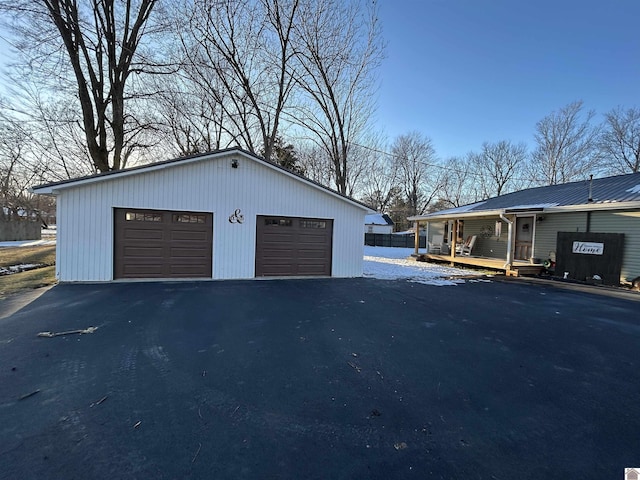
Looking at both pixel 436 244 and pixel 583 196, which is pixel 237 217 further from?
pixel 583 196

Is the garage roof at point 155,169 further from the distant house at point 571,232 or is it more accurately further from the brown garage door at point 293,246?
the distant house at point 571,232

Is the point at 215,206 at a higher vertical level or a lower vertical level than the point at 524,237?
higher

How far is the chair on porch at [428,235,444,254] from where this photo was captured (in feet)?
53.7

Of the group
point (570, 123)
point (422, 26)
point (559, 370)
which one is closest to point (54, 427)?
point (559, 370)

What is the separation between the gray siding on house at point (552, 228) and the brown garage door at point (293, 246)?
26.4 feet

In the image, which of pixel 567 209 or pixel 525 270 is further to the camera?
pixel 525 270

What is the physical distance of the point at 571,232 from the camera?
1014 centimetres

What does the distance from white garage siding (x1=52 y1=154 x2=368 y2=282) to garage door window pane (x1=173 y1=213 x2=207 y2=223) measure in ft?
0.64

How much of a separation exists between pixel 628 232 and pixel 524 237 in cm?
355

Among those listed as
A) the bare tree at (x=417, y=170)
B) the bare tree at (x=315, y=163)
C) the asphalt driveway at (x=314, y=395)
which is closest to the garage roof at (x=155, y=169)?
the asphalt driveway at (x=314, y=395)

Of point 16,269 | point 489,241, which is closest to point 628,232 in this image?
point 489,241

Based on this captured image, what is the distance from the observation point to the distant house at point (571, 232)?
29.5 feet

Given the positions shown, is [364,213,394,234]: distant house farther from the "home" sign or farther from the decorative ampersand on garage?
the decorative ampersand on garage

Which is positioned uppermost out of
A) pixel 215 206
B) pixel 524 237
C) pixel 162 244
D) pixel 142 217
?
pixel 215 206
